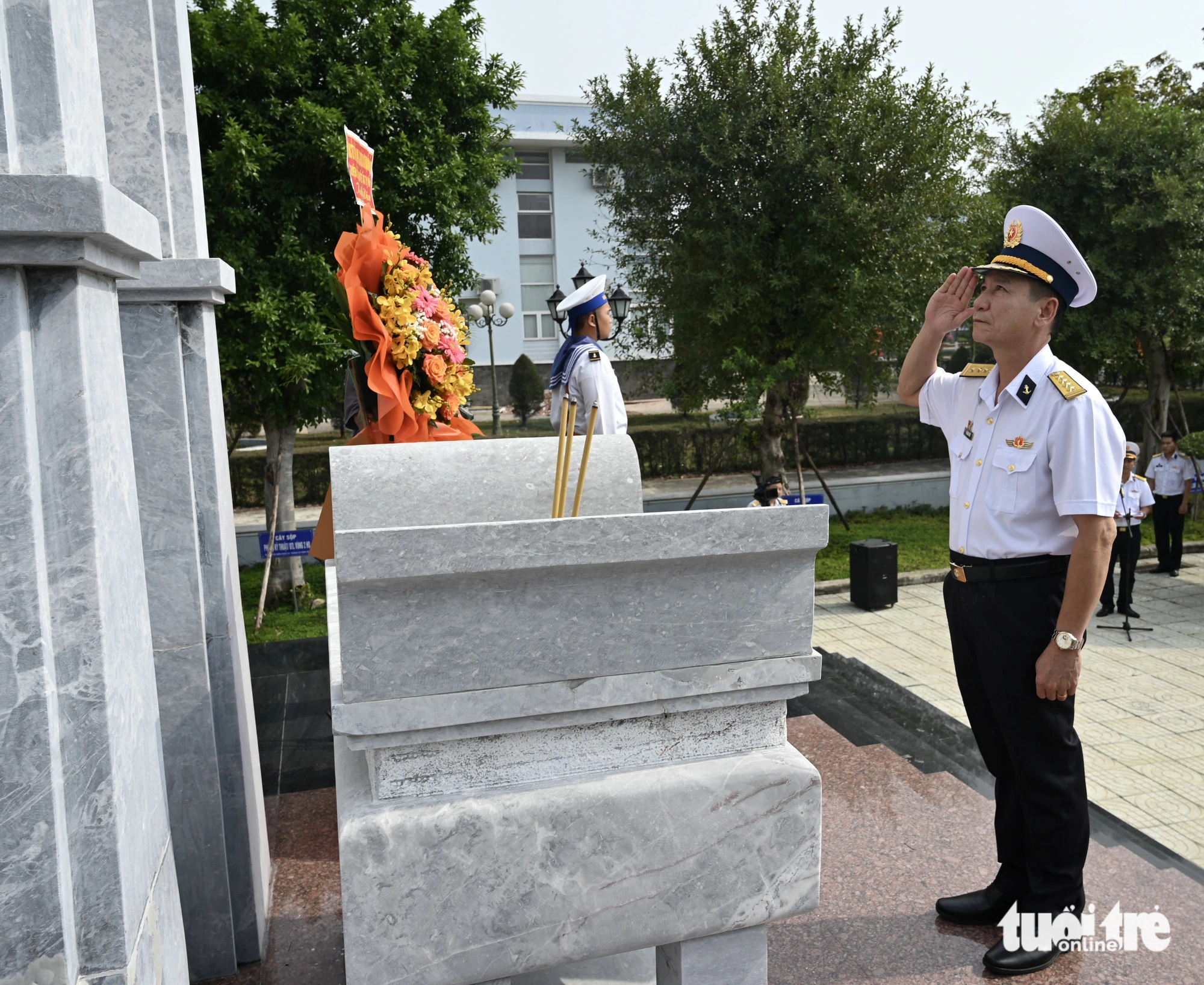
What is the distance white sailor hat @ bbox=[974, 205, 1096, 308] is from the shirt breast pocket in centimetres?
50

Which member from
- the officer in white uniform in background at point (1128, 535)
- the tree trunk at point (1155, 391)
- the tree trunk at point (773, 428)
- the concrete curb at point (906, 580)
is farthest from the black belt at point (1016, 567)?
the tree trunk at point (1155, 391)

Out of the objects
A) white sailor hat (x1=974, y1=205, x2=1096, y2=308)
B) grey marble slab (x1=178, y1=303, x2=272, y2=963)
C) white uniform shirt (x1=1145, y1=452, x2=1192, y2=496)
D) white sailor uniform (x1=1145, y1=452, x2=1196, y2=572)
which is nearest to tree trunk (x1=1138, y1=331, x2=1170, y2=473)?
white uniform shirt (x1=1145, y1=452, x2=1192, y2=496)

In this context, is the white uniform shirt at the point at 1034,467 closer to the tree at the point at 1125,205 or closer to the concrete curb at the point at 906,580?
the concrete curb at the point at 906,580

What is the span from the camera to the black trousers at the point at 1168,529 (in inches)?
435

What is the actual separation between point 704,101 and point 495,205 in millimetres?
3366

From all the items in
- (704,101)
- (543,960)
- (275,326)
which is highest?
(704,101)

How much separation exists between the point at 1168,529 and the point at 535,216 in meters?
22.5

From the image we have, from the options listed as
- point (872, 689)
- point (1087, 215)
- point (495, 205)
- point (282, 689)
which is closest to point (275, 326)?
point (495, 205)

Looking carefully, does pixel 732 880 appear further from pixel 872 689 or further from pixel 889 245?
pixel 889 245

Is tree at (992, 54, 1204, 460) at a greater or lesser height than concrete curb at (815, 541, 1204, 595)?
greater

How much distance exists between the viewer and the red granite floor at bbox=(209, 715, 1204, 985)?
2617 mm

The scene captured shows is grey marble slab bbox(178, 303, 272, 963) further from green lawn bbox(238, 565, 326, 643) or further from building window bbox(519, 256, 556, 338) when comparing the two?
building window bbox(519, 256, 556, 338)

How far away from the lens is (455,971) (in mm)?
1781

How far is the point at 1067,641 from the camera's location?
2576mm
